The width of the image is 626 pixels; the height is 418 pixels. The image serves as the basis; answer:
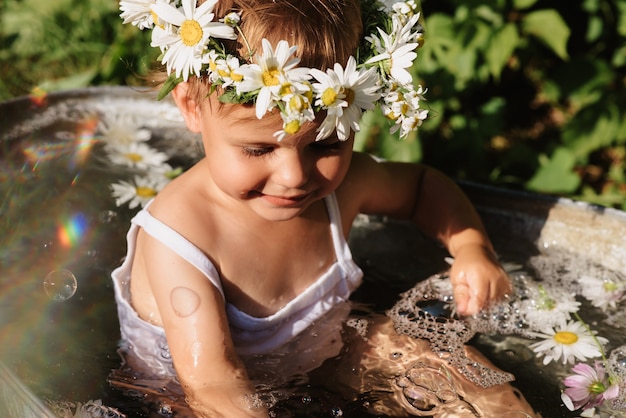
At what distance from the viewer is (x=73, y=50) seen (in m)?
2.88

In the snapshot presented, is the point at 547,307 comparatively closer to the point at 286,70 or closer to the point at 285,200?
the point at 285,200

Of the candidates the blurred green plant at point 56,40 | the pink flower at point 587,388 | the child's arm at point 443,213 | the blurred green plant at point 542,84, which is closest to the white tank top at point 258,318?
the child's arm at point 443,213

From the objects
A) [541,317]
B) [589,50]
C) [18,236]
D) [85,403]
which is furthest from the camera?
[589,50]

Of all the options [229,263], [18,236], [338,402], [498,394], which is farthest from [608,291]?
[18,236]

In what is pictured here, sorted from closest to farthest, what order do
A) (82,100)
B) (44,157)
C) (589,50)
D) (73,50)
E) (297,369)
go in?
(297,369) → (44,157) → (82,100) → (589,50) → (73,50)

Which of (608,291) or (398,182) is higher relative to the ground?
(398,182)

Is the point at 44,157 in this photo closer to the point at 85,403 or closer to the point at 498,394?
the point at 85,403

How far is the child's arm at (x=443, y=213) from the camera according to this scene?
1681 millimetres

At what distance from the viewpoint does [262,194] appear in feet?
4.57

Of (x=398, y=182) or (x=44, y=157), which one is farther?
(x=44, y=157)

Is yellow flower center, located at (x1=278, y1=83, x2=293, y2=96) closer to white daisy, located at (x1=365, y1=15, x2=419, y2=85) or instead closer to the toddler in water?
the toddler in water

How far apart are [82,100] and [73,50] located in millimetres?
756

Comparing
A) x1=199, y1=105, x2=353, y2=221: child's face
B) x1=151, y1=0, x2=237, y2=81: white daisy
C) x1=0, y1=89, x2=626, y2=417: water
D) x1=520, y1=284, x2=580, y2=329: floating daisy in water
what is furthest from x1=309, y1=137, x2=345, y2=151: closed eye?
x1=520, y1=284, x2=580, y2=329: floating daisy in water

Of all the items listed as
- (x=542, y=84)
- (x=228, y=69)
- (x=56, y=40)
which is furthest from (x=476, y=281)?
(x=56, y=40)
